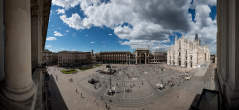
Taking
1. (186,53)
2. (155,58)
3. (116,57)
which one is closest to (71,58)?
(116,57)

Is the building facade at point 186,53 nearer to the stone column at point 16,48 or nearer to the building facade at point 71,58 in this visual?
the stone column at point 16,48

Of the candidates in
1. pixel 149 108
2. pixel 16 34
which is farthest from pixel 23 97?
pixel 149 108

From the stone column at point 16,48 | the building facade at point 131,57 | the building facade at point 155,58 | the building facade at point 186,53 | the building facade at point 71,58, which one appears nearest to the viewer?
the stone column at point 16,48

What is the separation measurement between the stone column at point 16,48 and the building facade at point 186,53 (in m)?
60.2

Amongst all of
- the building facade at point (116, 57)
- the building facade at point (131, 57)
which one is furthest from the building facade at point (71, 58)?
the building facade at point (131, 57)

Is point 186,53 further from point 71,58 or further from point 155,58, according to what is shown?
point 71,58

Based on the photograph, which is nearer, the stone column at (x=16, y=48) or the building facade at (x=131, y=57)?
the stone column at (x=16, y=48)

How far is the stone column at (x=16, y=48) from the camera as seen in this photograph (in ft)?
9.15

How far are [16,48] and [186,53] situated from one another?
63290 millimetres

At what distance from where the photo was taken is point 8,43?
2.79 meters

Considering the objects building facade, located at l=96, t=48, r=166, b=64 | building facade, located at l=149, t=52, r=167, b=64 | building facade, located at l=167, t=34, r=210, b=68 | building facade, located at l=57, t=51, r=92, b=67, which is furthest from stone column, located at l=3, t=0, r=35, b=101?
building facade, located at l=149, t=52, r=167, b=64

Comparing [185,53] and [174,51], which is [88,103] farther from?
[174,51]

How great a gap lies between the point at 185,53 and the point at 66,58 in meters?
77.6

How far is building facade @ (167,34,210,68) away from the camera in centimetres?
4792
